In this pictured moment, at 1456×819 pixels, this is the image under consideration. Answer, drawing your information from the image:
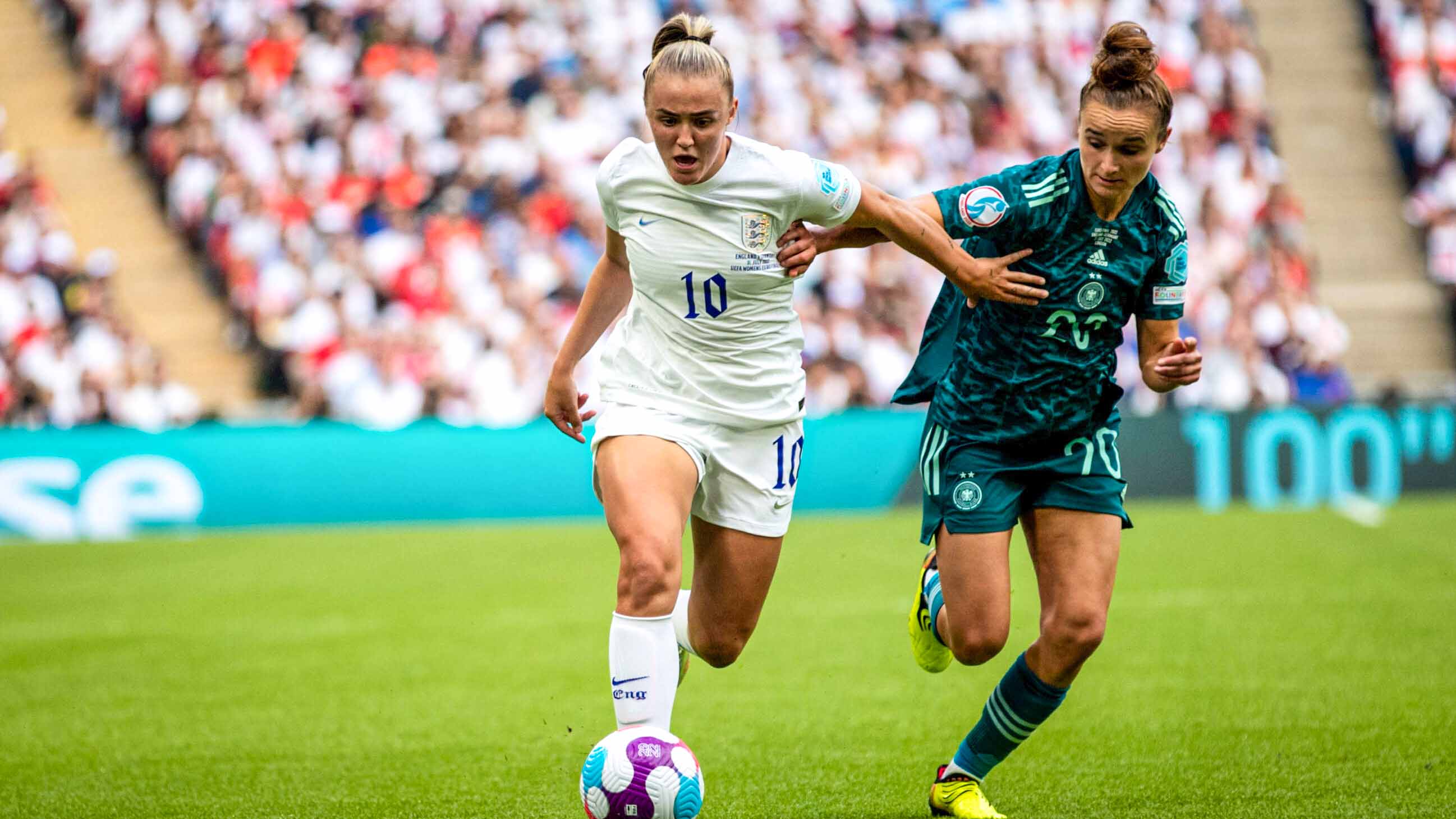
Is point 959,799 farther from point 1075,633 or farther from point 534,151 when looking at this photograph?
point 534,151

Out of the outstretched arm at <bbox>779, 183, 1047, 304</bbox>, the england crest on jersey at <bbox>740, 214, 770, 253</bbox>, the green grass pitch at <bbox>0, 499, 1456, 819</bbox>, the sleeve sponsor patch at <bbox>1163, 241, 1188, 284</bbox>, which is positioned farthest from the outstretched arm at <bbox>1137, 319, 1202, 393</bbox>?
the green grass pitch at <bbox>0, 499, 1456, 819</bbox>

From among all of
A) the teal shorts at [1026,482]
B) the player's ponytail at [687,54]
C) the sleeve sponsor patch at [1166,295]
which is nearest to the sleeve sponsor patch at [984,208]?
the sleeve sponsor patch at [1166,295]

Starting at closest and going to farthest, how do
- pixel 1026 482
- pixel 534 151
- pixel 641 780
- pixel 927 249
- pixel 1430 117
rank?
1. pixel 641 780
2. pixel 927 249
3. pixel 1026 482
4. pixel 534 151
5. pixel 1430 117

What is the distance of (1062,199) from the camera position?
439cm

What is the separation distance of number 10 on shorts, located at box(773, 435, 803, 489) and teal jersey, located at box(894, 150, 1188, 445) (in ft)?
1.56

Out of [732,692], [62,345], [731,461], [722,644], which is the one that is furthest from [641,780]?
[62,345]

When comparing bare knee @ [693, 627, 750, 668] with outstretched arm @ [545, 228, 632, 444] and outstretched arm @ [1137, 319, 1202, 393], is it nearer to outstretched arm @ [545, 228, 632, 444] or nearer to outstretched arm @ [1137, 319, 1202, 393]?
outstretched arm @ [545, 228, 632, 444]

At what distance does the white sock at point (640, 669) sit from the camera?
158 inches

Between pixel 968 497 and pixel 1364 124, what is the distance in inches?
691

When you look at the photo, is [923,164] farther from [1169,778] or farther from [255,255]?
[1169,778]

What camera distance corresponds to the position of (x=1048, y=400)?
447cm

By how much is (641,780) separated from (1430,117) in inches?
681

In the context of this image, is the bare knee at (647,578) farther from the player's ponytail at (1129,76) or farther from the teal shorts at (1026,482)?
the player's ponytail at (1129,76)

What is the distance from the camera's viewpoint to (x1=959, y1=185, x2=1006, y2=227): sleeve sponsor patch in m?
4.38
